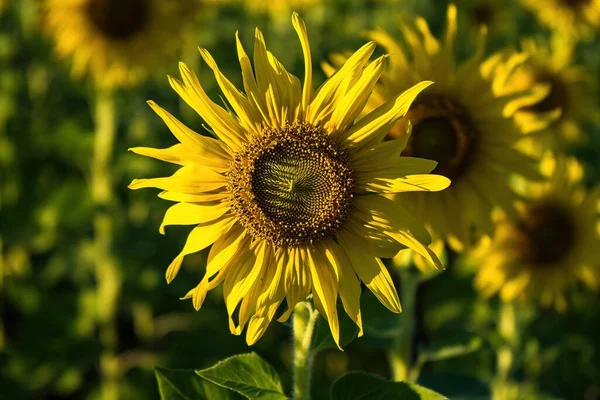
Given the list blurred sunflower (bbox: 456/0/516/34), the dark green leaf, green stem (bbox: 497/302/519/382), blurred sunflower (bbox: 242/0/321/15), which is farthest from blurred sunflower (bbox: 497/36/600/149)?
blurred sunflower (bbox: 456/0/516/34)

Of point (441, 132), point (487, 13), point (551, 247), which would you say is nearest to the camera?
point (441, 132)

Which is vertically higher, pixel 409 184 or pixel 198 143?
pixel 198 143

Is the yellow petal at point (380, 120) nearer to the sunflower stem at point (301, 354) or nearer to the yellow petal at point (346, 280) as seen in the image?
the yellow petal at point (346, 280)

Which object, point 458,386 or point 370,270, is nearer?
point 370,270

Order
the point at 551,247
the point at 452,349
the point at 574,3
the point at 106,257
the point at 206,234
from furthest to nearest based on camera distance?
the point at 574,3
the point at 106,257
the point at 551,247
the point at 452,349
the point at 206,234

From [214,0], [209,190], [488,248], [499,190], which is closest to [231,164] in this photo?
[209,190]

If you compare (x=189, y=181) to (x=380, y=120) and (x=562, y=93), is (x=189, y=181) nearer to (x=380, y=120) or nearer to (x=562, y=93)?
(x=380, y=120)

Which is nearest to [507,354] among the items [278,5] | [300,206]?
[300,206]

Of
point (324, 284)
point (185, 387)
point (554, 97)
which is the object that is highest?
point (554, 97)
